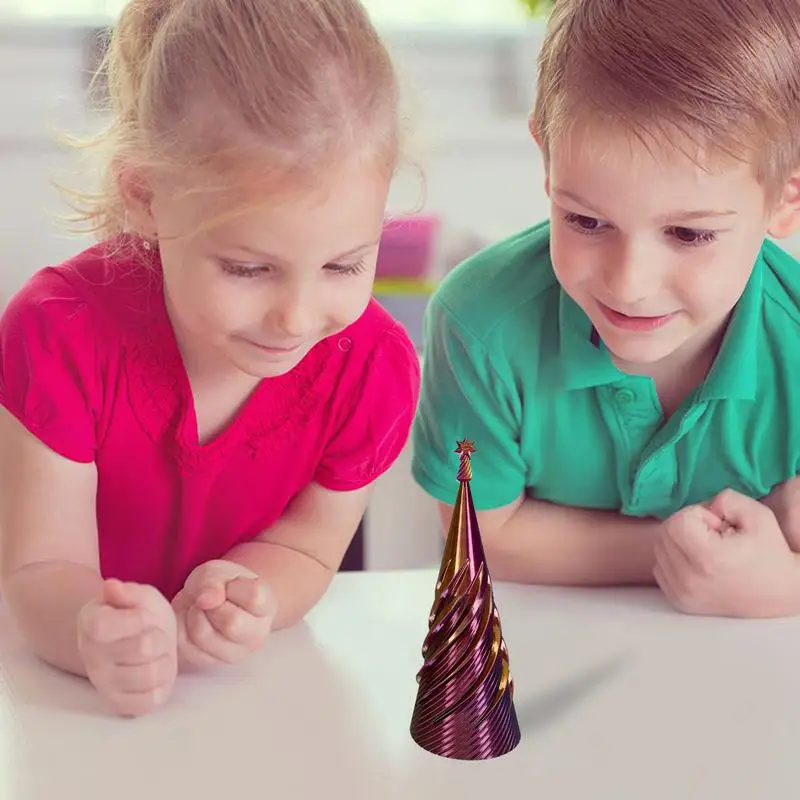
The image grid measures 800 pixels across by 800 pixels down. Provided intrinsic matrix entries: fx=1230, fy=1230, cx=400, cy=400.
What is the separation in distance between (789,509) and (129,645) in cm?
52

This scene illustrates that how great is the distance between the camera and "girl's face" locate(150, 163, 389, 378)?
696 mm

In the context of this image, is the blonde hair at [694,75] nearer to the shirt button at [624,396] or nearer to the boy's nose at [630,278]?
the boy's nose at [630,278]

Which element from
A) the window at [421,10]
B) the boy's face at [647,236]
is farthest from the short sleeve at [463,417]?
the window at [421,10]

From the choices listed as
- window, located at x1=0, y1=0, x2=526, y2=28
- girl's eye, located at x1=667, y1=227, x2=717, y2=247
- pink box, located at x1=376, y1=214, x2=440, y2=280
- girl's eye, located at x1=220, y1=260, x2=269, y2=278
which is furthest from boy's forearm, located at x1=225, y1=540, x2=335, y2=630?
window, located at x1=0, y1=0, x2=526, y2=28

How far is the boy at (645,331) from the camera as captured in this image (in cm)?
76

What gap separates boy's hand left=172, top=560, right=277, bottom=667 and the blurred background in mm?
1131

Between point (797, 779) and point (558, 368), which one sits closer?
point (797, 779)

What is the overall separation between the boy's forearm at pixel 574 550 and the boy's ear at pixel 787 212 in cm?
25

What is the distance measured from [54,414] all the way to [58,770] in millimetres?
245

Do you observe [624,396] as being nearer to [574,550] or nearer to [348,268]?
[574,550]

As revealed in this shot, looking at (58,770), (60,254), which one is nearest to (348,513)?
(58,770)

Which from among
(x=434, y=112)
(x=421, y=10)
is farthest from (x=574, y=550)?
(x=421, y=10)

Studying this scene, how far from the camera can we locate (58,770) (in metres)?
0.67

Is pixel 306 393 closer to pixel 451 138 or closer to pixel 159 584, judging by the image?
pixel 159 584
